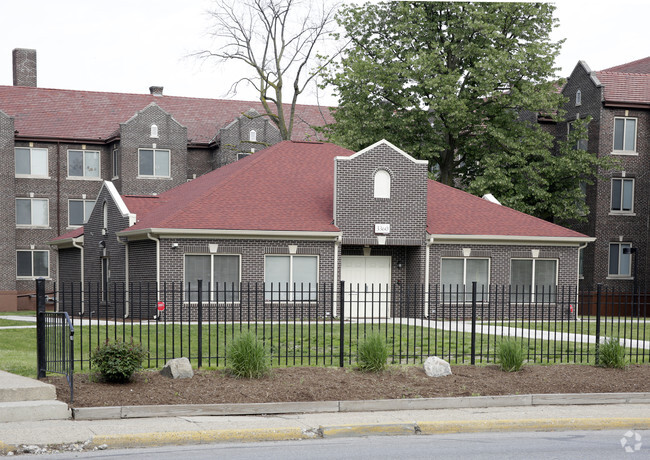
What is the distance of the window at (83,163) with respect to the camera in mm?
43906

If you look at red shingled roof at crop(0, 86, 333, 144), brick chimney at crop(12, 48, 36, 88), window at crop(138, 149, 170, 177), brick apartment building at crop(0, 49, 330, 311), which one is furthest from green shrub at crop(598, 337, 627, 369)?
brick chimney at crop(12, 48, 36, 88)

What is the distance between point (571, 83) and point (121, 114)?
83.2 feet

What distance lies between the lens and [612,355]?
47.7 ft

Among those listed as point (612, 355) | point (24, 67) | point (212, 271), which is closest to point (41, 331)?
point (612, 355)

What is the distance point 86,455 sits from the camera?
9039mm

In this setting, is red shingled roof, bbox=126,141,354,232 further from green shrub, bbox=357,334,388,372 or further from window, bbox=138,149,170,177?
green shrub, bbox=357,334,388,372

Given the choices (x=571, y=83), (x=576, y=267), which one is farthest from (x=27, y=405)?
(x=571, y=83)

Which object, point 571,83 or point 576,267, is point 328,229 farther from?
point 571,83

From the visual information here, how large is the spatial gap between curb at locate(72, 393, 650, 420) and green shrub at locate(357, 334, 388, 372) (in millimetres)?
1603

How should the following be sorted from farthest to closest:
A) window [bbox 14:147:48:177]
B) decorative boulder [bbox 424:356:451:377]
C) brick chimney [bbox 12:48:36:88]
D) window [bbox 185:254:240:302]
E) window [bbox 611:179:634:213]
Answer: brick chimney [bbox 12:48:36:88], window [bbox 14:147:48:177], window [bbox 611:179:634:213], window [bbox 185:254:240:302], decorative boulder [bbox 424:356:451:377]

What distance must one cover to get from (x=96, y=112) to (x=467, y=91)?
21.9 metres

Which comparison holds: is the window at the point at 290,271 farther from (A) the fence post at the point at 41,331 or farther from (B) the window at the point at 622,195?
(B) the window at the point at 622,195

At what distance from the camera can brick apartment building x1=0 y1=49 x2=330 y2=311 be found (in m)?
41.8

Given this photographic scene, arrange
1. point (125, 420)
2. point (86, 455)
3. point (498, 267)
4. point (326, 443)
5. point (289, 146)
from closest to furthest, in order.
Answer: point (86, 455), point (326, 443), point (125, 420), point (498, 267), point (289, 146)
